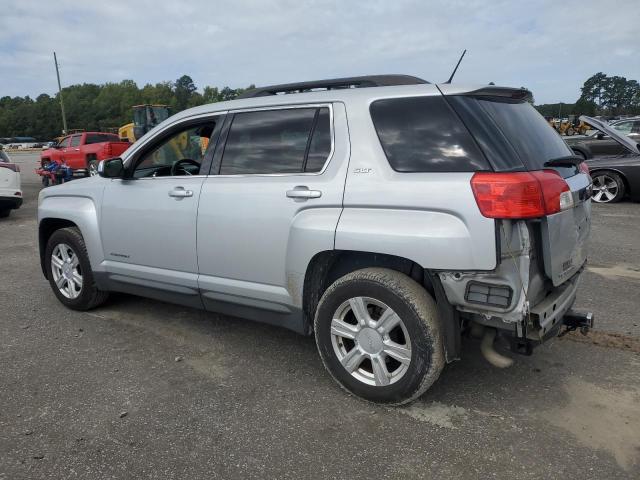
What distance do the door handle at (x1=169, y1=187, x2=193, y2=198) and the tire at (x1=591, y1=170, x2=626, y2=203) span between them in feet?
31.3

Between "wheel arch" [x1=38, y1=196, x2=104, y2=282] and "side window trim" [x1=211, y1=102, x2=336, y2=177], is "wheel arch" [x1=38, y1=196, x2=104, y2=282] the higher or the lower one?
the lower one

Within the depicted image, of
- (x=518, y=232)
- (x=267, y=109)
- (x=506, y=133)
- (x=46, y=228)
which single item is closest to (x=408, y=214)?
(x=518, y=232)

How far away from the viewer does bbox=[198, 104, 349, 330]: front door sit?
315 centimetres

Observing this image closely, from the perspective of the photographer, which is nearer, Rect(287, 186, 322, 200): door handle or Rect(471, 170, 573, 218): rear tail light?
Rect(471, 170, 573, 218): rear tail light

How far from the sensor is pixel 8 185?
10.4m

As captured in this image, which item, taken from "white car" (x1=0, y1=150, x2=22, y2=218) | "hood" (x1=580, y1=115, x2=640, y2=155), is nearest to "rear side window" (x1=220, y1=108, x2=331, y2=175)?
"hood" (x1=580, y1=115, x2=640, y2=155)

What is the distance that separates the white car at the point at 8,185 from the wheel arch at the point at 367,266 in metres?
9.36

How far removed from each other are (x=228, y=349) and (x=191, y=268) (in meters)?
0.67

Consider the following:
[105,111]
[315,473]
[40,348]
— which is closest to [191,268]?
[40,348]

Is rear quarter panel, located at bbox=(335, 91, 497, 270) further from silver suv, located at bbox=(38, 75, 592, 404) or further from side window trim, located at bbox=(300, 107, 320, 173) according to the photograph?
side window trim, located at bbox=(300, 107, 320, 173)

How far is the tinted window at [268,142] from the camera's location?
3359mm

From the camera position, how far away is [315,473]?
2.48 metres

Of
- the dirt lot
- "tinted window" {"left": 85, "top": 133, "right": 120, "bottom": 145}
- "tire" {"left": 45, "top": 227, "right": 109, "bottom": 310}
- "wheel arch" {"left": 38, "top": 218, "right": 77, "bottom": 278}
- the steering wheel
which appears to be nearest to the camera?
the dirt lot

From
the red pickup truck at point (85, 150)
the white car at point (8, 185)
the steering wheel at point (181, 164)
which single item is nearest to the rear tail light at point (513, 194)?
the steering wheel at point (181, 164)
